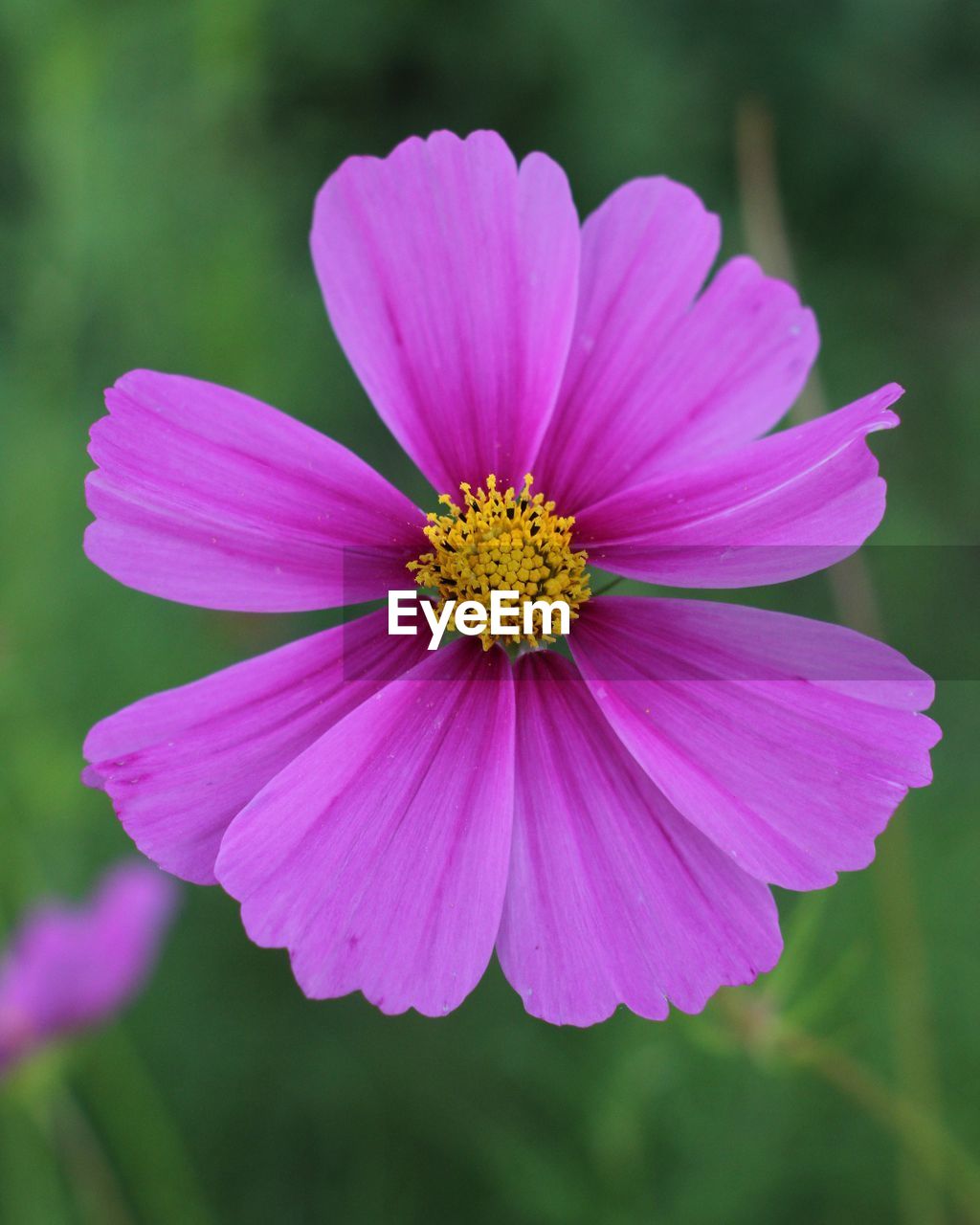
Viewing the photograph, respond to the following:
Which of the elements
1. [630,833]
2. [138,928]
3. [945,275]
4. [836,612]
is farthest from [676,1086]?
[945,275]

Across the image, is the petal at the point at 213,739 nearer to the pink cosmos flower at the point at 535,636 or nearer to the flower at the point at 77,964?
the pink cosmos flower at the point at 535,636

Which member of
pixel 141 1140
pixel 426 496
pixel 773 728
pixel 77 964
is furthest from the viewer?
pixel 426 496

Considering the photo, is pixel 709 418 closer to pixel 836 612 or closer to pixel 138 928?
pixel 138 928

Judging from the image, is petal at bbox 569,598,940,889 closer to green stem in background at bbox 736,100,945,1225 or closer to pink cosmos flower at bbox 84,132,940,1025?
pink cosmos flower at bbox 84,132,940,1025

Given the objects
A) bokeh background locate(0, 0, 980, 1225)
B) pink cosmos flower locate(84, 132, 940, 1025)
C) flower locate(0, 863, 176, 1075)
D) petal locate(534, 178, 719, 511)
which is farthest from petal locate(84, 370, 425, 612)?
flower locate(0, 863, 176, 1075)

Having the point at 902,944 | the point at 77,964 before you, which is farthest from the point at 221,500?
the point at 902,944

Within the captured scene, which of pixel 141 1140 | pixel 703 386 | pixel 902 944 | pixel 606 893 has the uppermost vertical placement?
pixel 703 386

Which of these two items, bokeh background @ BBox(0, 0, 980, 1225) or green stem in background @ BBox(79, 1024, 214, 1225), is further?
green stem in background @ BBox(79, 1024, 214, 1225)

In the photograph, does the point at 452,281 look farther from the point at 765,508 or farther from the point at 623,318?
the point at 765,508
